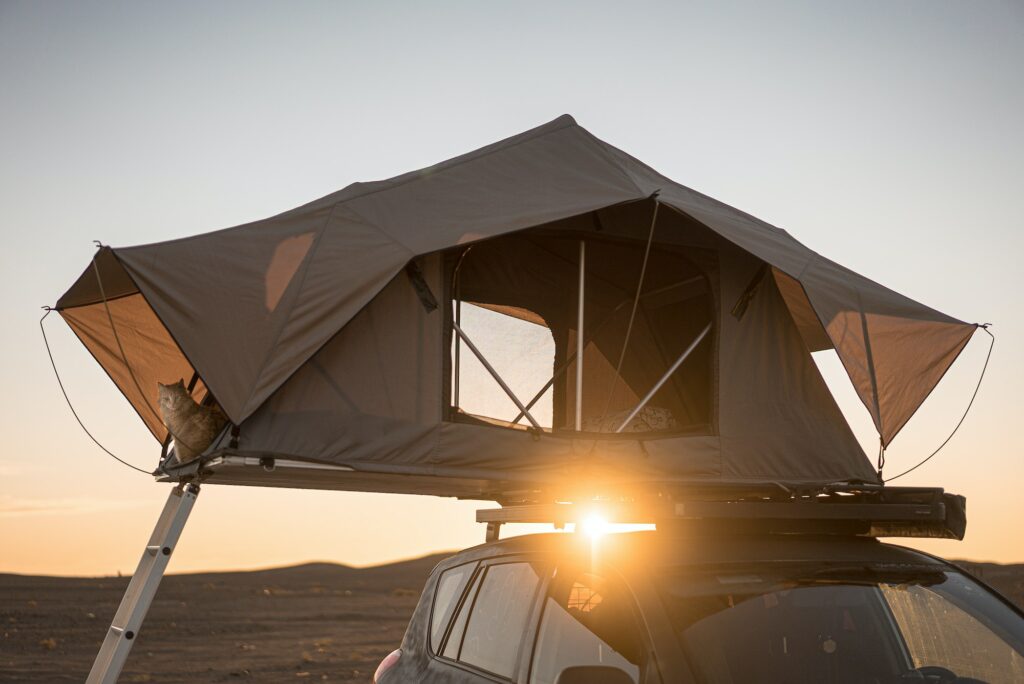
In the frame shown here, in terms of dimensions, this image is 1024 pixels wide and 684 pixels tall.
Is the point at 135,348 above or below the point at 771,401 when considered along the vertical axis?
above

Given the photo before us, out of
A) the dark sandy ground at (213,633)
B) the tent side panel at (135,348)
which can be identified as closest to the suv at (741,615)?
the tent side panel at (135,348)

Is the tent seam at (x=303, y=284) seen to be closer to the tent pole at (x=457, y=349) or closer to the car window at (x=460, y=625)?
the tent pole at (x=457, y=349)

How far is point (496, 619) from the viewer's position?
504 cm

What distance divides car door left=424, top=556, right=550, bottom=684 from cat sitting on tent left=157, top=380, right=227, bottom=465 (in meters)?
2.04

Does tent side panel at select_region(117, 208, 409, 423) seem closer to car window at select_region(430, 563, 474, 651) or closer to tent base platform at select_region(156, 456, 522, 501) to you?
tent base platform at select_region(156, 456, 522, 501)

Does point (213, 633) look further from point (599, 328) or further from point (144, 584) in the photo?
point (144, 584)

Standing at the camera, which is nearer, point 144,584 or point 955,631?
point 955,631

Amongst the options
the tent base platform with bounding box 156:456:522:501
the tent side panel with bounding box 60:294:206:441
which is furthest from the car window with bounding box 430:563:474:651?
the tent side panel with bounding box 60:294:206:441

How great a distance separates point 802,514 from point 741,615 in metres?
0.70

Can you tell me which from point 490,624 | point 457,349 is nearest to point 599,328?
point 457,349

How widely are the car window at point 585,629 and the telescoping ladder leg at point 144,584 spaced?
3324 mm

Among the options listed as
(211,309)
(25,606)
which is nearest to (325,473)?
(211,309)

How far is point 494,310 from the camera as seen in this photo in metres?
9.85

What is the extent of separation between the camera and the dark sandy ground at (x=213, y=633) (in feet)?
56.7
